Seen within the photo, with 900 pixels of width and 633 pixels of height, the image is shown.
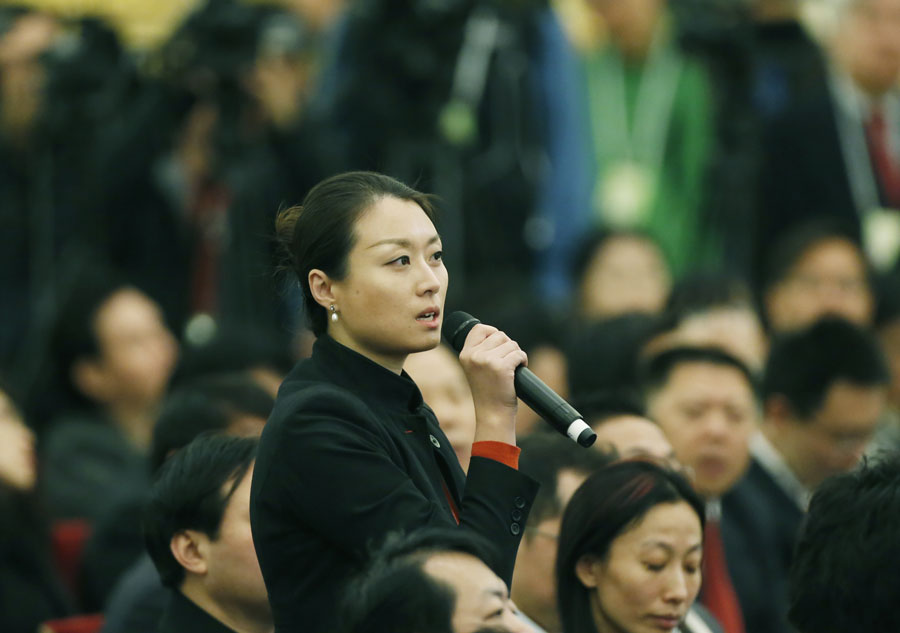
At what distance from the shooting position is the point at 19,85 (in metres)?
→ 6.29

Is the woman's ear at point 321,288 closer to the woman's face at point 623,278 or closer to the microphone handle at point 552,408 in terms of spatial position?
the microphone handle at point 552,408

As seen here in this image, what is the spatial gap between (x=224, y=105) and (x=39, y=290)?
1161 mm

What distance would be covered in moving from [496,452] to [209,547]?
0.89 m

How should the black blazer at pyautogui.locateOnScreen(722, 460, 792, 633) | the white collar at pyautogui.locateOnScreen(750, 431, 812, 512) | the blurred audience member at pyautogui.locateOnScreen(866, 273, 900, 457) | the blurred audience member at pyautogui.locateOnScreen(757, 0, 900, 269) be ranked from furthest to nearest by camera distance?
the blurred audience member at pyautogui.locateOnScreen(757, 0, 900, 269) → the blurred audience member at pyautogui.locateOnScreen(866, 273, 900, 457) → the white collar at pyautogui.locateOnScreen(750, 431, 812, 512) → the black blazer at pyautogui.locateOnScreen(722, 460, 792, 633)

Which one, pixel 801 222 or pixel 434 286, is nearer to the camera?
pixel 434 286

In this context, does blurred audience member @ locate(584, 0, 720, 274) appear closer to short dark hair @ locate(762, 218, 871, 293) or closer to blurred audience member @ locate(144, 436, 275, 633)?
short dark hair @ locate(762, 218, 871, 293)

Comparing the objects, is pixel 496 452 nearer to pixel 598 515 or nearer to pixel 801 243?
pixel 598 515

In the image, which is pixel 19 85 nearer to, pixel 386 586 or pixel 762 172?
pixel 762 172

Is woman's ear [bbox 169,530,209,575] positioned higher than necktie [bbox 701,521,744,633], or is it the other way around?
woman's ear [bbox 169,530,209,575]

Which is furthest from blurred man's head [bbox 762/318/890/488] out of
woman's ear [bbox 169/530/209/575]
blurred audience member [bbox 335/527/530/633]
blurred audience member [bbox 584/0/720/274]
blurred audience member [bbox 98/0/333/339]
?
blurred audience member [bbox 335/527/530/633]

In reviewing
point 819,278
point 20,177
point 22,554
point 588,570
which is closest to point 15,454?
point 22,554

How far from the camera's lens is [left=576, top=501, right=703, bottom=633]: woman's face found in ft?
10.8

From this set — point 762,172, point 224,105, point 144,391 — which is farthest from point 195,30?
point 762,172

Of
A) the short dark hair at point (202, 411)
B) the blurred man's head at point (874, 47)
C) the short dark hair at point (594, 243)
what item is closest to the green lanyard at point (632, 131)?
the short dark hair at point (594, 243)
